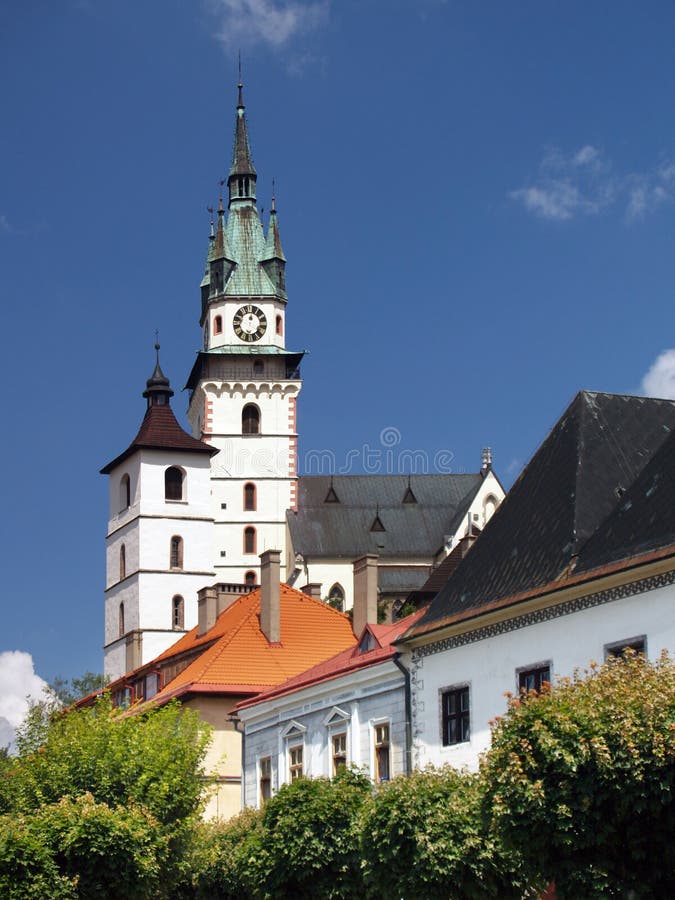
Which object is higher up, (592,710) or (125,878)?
(592,710)

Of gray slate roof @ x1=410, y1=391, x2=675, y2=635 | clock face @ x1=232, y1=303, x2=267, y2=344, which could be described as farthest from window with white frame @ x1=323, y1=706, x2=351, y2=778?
clock face @ x1=232, y1=303, x2=267, y2=344

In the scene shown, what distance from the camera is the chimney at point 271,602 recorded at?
188 ft

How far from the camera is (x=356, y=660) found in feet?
143

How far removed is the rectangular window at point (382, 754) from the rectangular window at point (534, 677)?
6367mm

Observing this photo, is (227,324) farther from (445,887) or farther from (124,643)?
(445,887)

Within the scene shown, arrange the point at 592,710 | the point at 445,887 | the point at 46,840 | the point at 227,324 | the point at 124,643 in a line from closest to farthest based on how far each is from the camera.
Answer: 1. the point at 592,710
2. the point at 445,887
3. the point at 46,840
4. the point at 124,643
5. the point at 227,324

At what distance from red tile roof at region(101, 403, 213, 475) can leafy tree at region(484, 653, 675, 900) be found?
78.2m

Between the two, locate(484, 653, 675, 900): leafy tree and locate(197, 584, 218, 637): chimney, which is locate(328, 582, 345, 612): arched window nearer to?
locate(197, 584, 218, 637): chimney

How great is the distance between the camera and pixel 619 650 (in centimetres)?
3281

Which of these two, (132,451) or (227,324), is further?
(227,324)

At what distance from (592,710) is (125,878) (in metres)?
14.4

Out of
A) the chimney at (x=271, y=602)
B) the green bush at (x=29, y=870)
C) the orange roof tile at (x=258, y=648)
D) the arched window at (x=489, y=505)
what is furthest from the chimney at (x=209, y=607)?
the arched window at (x=489, y=505)

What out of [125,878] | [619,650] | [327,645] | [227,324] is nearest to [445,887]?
[619,650]

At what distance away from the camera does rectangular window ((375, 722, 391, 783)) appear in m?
41.3
